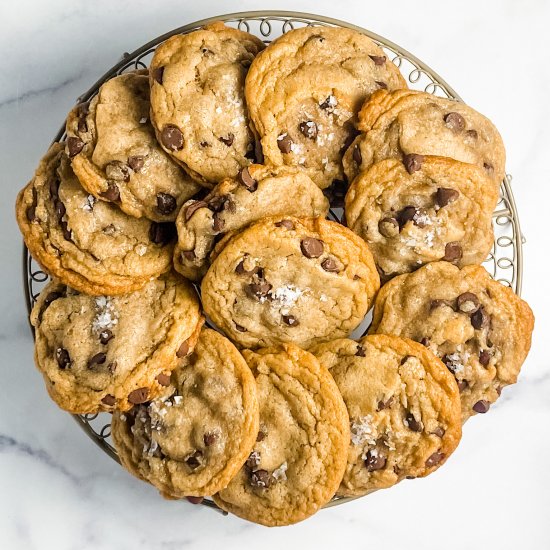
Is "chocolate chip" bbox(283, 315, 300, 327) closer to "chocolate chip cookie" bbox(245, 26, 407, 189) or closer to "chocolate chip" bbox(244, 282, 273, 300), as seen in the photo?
"chocolate chip" bbox(244, 282, 273, 300)

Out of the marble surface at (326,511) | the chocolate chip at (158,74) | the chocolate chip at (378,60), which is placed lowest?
the marble surface at (326,511)

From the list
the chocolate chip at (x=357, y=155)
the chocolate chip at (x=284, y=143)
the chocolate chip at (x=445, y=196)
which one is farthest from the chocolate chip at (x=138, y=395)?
the chocolate chip at (x=445, y=196)

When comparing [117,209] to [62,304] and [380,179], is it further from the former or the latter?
[380,179]

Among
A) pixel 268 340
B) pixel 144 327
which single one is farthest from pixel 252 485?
pixel 144 327

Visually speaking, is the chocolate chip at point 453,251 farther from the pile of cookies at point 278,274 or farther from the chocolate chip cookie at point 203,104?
the chocolate chip cookie at point 203,104

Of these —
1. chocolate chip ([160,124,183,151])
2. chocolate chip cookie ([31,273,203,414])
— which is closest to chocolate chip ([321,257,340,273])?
chocolate chip cookie ([31,273,203,414])

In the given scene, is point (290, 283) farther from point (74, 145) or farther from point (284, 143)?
point (74, 145)
